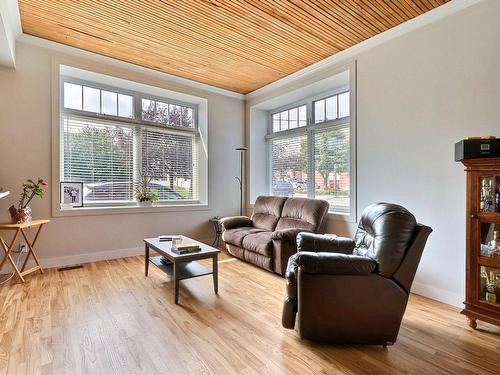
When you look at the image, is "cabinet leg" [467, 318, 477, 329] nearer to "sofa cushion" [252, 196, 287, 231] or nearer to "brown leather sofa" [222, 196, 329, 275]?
"brown leather sofa" [222, 196, 329, 275]

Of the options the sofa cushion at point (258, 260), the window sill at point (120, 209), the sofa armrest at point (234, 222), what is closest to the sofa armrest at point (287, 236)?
the sofa cushion at point (258, 260)

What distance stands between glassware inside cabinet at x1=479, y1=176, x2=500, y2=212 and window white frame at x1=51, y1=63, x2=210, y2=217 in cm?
383

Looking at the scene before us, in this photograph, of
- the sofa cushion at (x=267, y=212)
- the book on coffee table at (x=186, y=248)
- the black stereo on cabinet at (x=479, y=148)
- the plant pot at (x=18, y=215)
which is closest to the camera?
the black stereo on cabinet at (x=479, y=148)

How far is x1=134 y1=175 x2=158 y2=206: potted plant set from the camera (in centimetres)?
441

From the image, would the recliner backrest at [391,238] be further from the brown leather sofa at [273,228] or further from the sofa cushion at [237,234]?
the sofa cushion at [237,234]

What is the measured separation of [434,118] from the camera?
9.22 ft

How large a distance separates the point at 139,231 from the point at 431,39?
175 inches

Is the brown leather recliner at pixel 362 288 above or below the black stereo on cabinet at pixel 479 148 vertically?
below

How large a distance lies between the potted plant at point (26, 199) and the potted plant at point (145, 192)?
125 centimetres

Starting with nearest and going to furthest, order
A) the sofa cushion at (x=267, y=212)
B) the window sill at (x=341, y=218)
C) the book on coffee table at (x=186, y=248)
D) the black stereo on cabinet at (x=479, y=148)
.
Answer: the black stereo on cabinet at (x=479, y=148) < the book on coffee table at (x=186, y=248) < the window sill at (x=341, y=218) < the sofa cushion at (x=267, y=212)

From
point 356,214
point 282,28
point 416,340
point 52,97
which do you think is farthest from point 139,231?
point 416,340

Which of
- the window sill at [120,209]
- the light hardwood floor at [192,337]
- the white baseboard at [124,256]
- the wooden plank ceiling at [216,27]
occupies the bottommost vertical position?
the light hardwood floor at [192,337]

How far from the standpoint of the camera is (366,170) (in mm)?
3404

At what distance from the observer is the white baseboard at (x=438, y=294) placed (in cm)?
264
